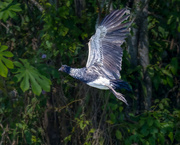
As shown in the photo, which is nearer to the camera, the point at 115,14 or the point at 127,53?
the point at 115,14

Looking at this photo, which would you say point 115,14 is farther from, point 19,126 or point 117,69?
point 19,126

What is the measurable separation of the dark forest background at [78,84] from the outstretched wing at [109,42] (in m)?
0.61

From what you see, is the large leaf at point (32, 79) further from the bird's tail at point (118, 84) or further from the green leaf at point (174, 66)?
the green leaf at point (174, 66)

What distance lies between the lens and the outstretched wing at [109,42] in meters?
4.62

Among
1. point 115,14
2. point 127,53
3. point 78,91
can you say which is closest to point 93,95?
point 78,91

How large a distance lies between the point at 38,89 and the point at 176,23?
290cm

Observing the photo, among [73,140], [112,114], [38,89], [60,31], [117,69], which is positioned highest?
[60,31]

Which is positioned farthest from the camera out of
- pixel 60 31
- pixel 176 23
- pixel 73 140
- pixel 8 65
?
pixel 176 23

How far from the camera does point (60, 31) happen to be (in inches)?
220

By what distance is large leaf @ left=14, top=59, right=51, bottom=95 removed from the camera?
4668 mm

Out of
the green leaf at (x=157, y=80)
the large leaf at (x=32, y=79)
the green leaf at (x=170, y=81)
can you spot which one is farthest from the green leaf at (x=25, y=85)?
the green leaf at (x=170, y=81)

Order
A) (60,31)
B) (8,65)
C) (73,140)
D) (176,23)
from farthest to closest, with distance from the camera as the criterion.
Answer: (176,23) < (73,140) < (60,31) < (8,65)

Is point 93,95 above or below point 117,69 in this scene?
below

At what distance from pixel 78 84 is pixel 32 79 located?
148 cm
